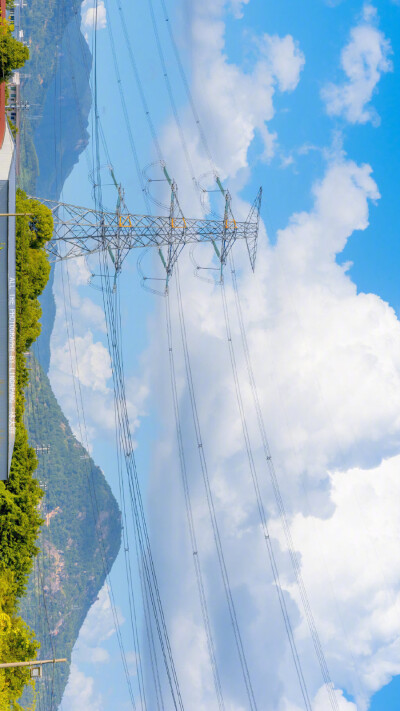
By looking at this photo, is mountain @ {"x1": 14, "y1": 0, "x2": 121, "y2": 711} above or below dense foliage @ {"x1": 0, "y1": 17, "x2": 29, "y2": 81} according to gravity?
above

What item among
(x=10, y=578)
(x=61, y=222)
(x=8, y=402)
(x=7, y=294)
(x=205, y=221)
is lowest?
(x=10, y=578)

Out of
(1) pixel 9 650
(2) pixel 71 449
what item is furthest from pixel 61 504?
(1) pixel 9 650

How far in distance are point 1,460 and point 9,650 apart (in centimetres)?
1173

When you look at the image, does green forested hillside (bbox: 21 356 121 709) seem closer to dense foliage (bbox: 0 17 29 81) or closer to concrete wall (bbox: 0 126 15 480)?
concrete wall (bbox: 0 126 15 480)

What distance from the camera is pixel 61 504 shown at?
609 feet

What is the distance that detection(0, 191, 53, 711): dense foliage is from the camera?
44406 millimetres

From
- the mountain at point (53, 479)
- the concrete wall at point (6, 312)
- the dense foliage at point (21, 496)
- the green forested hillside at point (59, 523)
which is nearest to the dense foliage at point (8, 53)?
the concrete wall at point (6, 312)

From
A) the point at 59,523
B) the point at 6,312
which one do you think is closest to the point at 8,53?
the point at 6,312

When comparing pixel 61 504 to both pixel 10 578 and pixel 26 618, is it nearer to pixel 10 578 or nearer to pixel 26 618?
pixel 26 618

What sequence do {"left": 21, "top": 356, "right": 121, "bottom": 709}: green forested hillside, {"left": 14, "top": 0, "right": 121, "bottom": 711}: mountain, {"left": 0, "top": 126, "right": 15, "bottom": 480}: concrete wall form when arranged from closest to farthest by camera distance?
{"left": 0, "top": 126, "right": 15, "bottom": 480}: concrete wall < {"left": 14, "top": 0, "right": 121, "bottom": 711}: mountain < {"left": 21, "top": 356, "right": 121, "bottom": 709}: green forested hillside

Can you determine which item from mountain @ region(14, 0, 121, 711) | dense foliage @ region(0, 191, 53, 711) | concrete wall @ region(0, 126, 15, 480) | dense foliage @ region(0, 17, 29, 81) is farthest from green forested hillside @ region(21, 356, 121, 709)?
dense foliage @ region(0, 17, 29, 81)

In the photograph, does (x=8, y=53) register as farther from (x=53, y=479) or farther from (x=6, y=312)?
(x=53, y=479)

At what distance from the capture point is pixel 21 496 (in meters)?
47.9

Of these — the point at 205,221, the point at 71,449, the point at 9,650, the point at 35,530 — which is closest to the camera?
the point at 9,650
